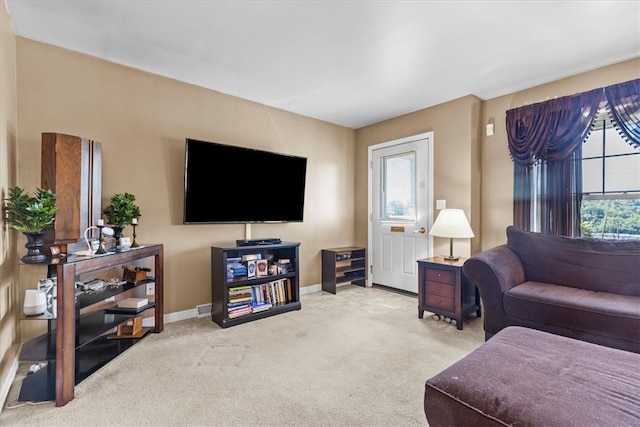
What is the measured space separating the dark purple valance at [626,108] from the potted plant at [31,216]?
4.33 meters

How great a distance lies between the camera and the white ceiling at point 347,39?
201 centimetres

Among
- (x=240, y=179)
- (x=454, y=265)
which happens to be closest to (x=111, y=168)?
(x=240, y=179)

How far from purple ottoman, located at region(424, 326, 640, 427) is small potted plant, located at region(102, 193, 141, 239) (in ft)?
8.18

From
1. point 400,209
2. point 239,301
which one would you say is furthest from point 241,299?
point 400,209

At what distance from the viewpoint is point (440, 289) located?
9.91 feet

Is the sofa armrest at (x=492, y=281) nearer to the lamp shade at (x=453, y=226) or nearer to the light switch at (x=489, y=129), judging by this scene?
the lamp shade at (x=453, y=226)

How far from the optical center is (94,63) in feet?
8.64

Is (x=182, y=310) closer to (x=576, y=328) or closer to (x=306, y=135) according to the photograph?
(x=306, y=135)

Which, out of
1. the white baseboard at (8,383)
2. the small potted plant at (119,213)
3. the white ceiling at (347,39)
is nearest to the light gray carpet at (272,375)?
the white baseboard at (8,383)

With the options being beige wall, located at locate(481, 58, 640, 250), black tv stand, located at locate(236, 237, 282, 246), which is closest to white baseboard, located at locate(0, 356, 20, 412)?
black tv stand, located at locate(236, 237, 282, 246)

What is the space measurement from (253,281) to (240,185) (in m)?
1.03

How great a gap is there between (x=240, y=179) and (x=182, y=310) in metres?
1.47

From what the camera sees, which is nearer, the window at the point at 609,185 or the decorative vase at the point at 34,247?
the decorative vase at the point at 34,247

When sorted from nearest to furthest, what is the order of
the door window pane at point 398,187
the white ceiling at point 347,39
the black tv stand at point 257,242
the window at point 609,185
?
the white ceiling at point 347,39
the window at point 609,185
the black tv stand at point 257,242
the door window pane at point 398,187
